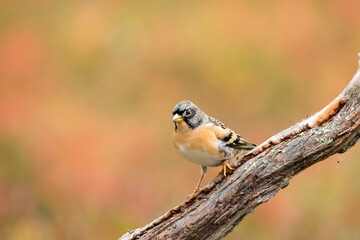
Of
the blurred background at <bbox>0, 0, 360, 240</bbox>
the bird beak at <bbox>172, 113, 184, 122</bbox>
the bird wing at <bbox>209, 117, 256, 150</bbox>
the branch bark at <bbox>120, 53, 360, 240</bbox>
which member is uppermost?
the blurred background at <bbox>0, 0, 360, 240</bbox>

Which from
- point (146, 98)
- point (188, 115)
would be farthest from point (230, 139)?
point (146, 98)

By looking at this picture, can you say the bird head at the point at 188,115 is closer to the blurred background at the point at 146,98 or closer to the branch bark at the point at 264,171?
the branch bark at the point at 264,171

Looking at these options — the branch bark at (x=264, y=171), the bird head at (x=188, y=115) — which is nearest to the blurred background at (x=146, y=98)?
the bird head at (x=188, y=115)

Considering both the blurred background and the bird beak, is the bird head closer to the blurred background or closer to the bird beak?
the bird beak

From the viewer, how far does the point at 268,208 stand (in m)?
7.36

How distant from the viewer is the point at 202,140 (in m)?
4.30

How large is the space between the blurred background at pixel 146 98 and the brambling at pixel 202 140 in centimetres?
291

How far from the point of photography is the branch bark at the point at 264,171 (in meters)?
3.59

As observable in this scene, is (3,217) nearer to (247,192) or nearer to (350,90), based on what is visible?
(247,192)

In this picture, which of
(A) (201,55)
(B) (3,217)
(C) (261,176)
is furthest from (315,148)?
(A) (201,55)

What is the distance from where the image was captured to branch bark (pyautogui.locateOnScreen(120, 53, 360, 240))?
359cm

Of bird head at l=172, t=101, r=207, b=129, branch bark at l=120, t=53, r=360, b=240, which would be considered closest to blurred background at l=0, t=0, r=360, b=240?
bird head at l=172, t=101, r=207, b=129

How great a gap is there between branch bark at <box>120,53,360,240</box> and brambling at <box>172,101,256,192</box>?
349mm

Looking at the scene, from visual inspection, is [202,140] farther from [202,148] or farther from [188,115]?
[188,115]
